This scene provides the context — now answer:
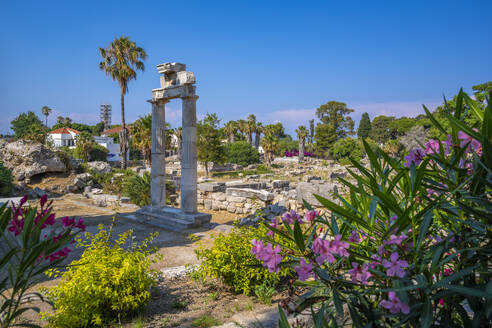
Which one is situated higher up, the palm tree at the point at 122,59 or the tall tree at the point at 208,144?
the palm tree at the point at 122,59

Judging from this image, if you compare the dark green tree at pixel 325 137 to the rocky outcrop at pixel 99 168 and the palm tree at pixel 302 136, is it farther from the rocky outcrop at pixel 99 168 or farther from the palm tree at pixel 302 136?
the rocky outcrop at pixel 99 168

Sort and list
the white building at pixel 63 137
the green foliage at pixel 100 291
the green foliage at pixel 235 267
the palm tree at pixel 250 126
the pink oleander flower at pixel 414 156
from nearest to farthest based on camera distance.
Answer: the pink oleander flower at pixel 414 156 → the green foliage at pixel 100 291 → the green foliage at pixel 235 267 → the white building at pixel 63 137 → the palm tree at pixel 250 126

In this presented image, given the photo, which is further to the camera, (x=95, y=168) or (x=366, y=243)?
(x=95, y=168)

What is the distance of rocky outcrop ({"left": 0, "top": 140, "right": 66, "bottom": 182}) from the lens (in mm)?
18031

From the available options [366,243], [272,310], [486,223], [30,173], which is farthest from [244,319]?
[30,173]

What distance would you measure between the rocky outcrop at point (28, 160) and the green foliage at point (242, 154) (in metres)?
25.8

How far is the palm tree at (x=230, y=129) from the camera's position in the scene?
54875 millimetres

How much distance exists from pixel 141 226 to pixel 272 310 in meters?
7.47

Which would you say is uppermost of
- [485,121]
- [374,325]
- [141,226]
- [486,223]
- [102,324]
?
[485,121]

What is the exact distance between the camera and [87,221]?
1044cm

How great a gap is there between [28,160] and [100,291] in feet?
61.8

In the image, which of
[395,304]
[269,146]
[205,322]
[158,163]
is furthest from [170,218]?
[269,146]

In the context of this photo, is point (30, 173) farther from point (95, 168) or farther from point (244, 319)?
point (244, 319)

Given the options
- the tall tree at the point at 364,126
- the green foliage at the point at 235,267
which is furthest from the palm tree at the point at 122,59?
the tall tree at the point at 364,126
